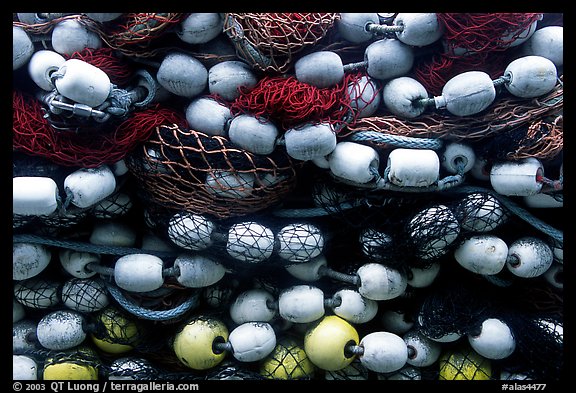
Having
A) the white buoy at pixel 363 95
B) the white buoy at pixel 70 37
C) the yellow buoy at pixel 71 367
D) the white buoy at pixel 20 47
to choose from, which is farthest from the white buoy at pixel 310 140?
the yellow buoy at pixel 71 367

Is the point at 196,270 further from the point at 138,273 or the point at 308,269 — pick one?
the point at 308,269

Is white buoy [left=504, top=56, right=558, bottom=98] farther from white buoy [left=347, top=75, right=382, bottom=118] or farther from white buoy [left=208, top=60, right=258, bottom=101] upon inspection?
white buoy [left=208, top=60, right=258, bottom=101]

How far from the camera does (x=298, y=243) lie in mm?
1414

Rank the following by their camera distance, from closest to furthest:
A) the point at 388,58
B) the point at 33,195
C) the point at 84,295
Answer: the point at 33,195
the point at 388,58
the point at 84,295

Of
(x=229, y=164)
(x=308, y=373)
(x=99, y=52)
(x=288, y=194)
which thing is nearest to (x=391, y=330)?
(x=308, y=373)

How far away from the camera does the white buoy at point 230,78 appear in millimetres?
1404

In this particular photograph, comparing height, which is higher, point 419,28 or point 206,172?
point 419,28

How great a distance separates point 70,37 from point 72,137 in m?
0.26

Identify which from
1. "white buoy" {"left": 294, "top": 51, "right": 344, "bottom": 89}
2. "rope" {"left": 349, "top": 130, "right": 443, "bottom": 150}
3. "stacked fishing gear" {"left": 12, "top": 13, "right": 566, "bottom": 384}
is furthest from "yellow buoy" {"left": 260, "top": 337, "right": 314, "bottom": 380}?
"white buoy" {"left": 294, "top": 51, "right": 344, "bottom": 89}

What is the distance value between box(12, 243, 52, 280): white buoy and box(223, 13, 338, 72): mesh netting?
2.43ft

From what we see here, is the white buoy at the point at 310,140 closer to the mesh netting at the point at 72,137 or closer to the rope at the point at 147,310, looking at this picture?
the mesh netting at the point at 72,137

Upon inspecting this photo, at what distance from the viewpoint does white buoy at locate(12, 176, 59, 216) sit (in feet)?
4.23

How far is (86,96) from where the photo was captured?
4.20 ft

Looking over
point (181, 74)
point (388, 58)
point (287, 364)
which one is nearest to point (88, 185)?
point (181, 74)
